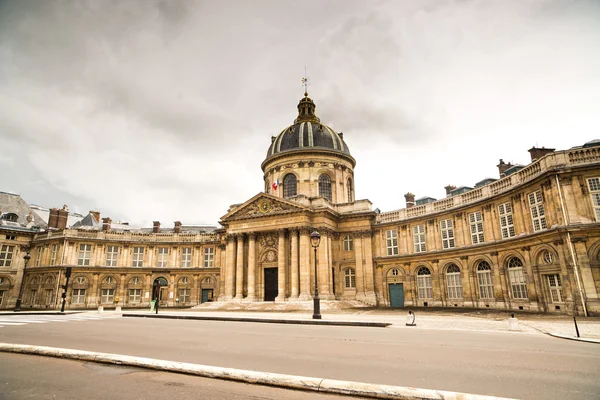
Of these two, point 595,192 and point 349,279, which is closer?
point 595,192

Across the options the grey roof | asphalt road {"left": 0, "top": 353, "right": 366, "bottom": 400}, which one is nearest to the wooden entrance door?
asphalt road {"left": 0, "top": 353, "right": 366, "bottom": 400}

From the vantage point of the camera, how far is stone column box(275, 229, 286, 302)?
35.1 metres

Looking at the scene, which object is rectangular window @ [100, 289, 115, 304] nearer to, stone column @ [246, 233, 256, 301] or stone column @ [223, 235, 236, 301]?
stone column @ [223, 235, 236, 301]

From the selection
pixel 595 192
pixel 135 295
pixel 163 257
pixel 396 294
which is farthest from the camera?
pixel 163 257

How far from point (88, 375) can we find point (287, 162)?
126 feet

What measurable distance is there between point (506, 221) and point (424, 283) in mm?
10343

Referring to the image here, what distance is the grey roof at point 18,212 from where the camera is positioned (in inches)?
1842

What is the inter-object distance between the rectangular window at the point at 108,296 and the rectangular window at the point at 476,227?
4123 centimetres

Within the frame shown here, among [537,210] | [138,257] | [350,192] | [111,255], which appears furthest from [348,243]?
[111,255]

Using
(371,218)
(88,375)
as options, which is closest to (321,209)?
(371,218)

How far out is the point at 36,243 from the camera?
153ft

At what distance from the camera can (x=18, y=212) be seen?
48656 mm

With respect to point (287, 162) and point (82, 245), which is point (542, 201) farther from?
point (82, 245)

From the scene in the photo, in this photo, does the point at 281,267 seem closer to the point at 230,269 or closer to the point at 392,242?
the point at 230,269
